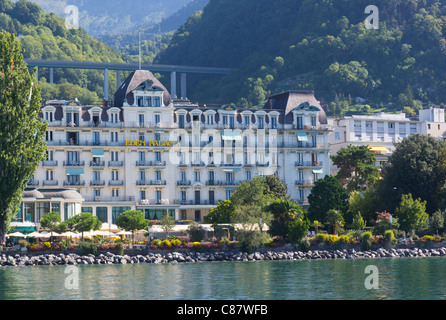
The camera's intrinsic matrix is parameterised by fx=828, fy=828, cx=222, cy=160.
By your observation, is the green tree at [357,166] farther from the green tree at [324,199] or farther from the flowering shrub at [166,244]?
the flowering shrub at [166,244]

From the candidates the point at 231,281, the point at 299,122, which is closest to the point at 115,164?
the point at 299,122

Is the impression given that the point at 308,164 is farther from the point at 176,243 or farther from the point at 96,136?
the point at 176,243

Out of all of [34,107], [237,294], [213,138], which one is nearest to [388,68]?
[213,138]

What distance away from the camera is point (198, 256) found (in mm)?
81375

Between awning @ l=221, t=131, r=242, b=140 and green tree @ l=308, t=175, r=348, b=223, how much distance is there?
18.6 m

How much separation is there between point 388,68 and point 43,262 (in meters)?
132

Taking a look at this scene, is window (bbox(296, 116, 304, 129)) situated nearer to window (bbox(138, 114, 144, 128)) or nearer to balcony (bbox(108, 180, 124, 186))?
window (bbox(138, 114, 144, 128))

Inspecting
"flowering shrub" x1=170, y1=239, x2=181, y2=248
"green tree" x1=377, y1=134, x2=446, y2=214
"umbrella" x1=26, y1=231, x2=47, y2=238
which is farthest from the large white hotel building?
"flowering shrub" x1=170, y1=239, x2=181, y2=248

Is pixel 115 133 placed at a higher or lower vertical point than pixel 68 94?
lower

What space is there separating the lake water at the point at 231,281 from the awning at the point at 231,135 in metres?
→ 37.0

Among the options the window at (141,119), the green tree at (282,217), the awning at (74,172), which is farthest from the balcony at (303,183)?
the awning at (74,172)

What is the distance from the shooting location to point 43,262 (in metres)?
77.8
